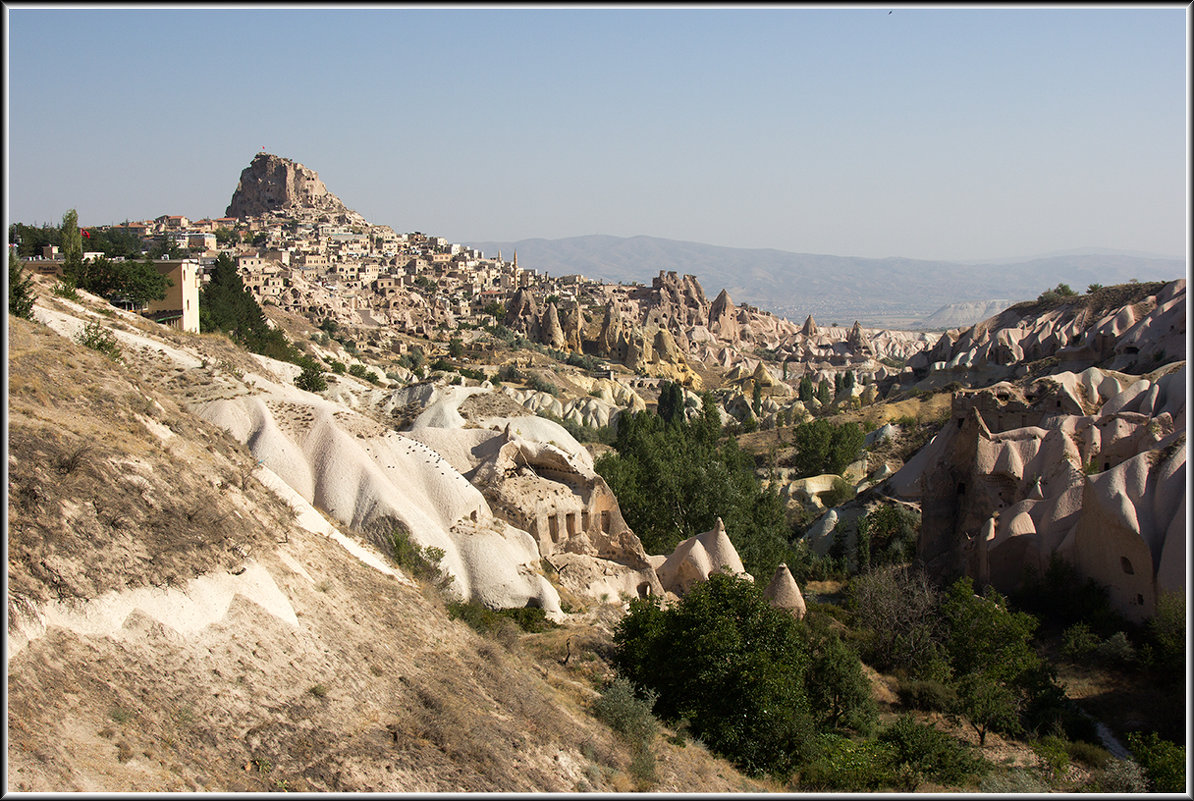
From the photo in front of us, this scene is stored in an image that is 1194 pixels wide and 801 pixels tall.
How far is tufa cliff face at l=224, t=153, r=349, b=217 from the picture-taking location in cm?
15475

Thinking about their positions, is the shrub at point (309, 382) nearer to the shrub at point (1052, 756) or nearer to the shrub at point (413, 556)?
the shrub at point (413, 556)

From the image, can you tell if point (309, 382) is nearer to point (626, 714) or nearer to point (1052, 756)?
point (626, 714)

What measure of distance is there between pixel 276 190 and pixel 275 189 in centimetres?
53

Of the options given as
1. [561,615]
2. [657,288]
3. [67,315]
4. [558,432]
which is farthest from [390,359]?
[657,288]

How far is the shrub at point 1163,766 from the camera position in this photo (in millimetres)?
14648

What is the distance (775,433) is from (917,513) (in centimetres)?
2352

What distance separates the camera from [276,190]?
6102 inches

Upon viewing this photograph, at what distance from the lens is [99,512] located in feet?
35.7

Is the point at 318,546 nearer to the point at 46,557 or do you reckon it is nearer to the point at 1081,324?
the point at 46,557

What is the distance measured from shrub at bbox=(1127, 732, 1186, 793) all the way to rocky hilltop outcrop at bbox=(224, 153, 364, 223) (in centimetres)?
14883

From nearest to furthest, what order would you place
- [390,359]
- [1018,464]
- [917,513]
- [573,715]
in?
[573,715] < [1018,464] < [917,513] < [390,359]

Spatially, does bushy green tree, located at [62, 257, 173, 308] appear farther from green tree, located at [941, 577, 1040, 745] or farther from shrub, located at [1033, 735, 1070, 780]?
shrub, located at [1033, 735, 1070, 780]

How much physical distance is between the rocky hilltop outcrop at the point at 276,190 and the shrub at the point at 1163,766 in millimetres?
148829

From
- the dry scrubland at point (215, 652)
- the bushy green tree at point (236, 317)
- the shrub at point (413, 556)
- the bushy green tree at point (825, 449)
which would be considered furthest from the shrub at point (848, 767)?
the bushy green tree at point (825, 449)
